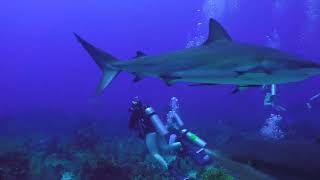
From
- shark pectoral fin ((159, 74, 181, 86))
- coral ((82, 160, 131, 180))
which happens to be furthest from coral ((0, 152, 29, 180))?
shark pectoral fin ((159, 74, 181, 86))

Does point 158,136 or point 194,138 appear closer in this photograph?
point 158,136

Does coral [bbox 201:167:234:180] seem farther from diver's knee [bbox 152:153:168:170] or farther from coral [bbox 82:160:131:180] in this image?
coral [bbox 82:160:131:180]

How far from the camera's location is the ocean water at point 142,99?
320 cm

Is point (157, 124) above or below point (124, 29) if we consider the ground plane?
below

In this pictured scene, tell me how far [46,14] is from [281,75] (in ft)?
606

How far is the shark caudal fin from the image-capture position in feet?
25.2

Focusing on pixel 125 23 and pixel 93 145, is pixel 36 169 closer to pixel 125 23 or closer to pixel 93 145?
pixel 93 145

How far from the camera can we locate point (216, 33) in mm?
6320

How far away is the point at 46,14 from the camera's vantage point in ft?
586

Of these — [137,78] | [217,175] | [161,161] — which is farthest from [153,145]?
[217,175]

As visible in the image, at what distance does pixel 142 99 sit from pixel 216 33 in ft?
25.1

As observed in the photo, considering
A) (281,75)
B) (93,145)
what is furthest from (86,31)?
(281,75)

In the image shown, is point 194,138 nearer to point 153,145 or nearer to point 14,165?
point 153,145

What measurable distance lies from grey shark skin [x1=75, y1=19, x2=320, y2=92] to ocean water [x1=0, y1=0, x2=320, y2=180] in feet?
2.40
